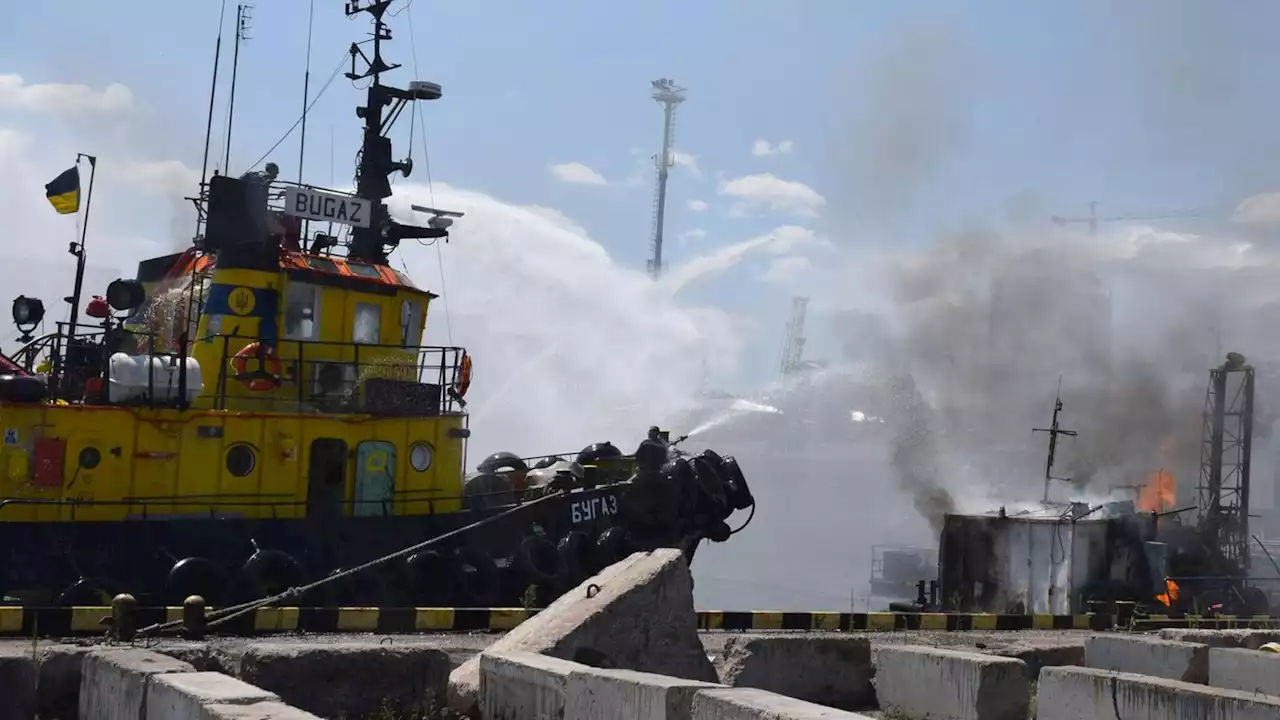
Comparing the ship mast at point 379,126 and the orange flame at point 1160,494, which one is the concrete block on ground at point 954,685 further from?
the orange flame at point 1160,494

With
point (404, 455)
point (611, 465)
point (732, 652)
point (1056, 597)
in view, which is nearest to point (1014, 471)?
point (1056, 597)

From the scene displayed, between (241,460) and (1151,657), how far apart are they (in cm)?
993

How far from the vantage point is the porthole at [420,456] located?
53.4 ft

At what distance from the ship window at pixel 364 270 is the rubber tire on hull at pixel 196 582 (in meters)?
5.26

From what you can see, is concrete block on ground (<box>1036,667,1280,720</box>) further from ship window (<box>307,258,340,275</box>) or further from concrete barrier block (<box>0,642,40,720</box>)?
ship window (<box>307,258,340,275</box>)

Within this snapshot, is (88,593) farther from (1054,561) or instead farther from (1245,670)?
(1054,561)

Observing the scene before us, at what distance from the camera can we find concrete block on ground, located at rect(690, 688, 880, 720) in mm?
5152

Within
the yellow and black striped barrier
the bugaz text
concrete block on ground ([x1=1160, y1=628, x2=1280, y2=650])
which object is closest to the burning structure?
the yellow and black striped barrier

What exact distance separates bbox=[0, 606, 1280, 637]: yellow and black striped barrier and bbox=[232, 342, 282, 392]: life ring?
4317mm

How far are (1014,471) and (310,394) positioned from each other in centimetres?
4918

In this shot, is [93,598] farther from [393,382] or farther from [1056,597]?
[1056,597]

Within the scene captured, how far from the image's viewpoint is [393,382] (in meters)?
15.9

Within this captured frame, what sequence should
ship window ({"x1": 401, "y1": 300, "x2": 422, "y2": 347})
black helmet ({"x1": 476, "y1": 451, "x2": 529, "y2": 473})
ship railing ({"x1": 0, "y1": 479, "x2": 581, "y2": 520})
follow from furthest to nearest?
1. black helmet ({"x1": 476, "y1": 451, "x2": 529, "y2": 473})
2. ship window ({"x1": 401, "y1": 300, "x2": 422, "y2": 347})
3. ship railing ({"x1": 0, "y1": 479, "x2": 581, "y2": 520})

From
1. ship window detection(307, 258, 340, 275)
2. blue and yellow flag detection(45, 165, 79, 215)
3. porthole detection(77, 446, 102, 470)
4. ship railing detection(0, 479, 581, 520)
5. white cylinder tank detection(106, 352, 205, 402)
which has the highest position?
blue and yellow flag detection(45, 165, 79, 215)
